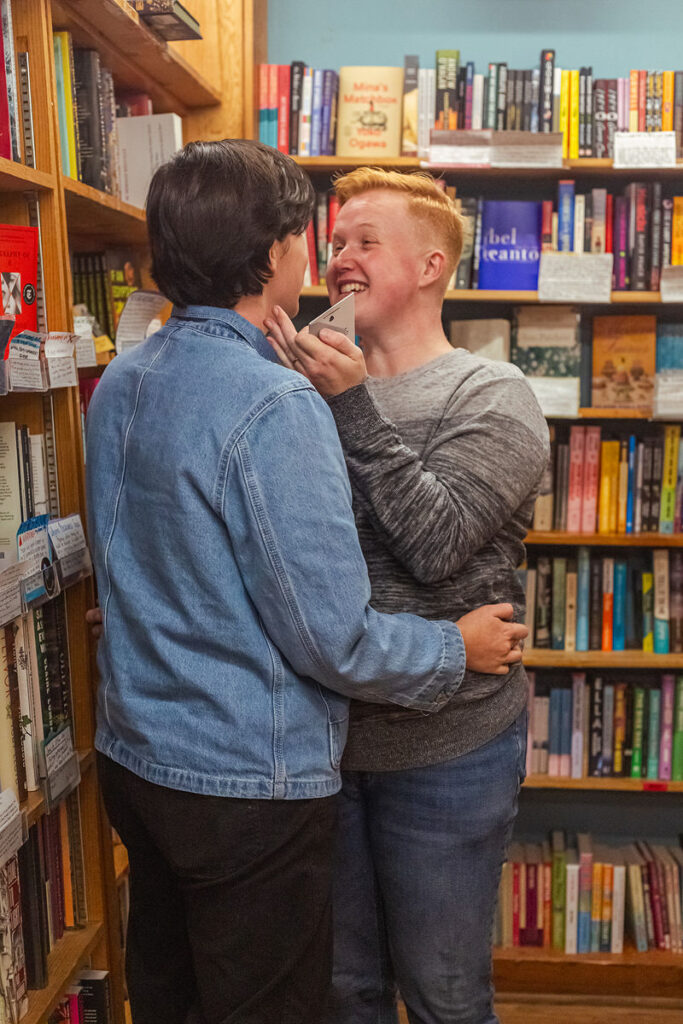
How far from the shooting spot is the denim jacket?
92cm

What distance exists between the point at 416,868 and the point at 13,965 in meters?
0.58

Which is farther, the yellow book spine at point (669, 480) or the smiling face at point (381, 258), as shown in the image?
the yellow book spine at point (669, 480)

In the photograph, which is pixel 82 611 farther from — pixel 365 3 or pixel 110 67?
pixel 365 3

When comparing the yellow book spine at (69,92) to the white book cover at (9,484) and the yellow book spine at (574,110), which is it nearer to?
the white book cover at (9,484)

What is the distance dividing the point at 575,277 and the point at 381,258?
3.45 ft

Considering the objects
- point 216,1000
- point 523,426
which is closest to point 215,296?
point 523,426

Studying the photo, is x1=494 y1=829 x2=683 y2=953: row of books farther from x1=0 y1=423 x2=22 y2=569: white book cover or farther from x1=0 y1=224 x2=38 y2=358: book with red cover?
x1=0 y1=224 x2=38 y2=358: book with red cover

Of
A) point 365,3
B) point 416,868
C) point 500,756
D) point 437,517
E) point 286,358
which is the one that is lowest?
point 416,868

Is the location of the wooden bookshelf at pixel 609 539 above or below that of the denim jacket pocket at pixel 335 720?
below

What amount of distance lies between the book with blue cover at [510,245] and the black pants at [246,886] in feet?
5.48

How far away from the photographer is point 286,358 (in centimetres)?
114

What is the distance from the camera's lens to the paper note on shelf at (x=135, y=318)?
1699 millimetres

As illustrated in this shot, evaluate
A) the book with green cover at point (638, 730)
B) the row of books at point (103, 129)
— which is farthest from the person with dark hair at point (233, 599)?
the book with green cover at point (638, 730)

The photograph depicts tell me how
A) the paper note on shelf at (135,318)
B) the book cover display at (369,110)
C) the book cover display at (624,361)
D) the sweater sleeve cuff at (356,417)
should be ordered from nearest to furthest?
1. the sweater sleeve cuff at (356,417)
2. the paper note on shelf at (135,318)
3. the book cover display at (369,110)
4. the book cover display at (624,361)
